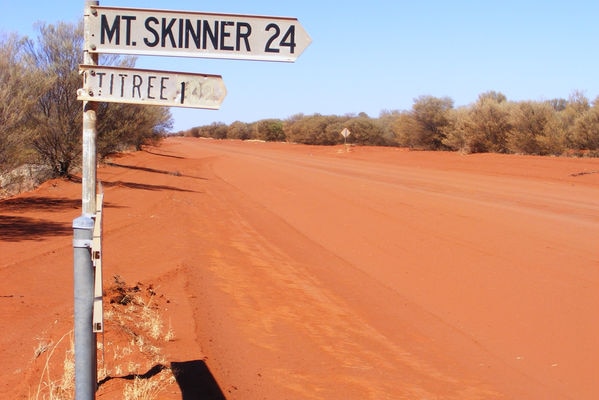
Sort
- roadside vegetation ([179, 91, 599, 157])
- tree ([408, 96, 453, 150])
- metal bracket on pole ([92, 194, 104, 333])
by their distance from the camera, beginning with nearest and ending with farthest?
metal bracket on pole ([92, 194, 104, 333]), roadside vegetation ([179, 91, 599, 157]), tree ([408, 96, 453, 150])

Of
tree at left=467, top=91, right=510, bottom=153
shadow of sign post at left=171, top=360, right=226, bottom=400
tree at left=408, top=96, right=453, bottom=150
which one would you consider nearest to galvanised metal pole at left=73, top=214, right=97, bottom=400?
shadow of sign post at left=171, top=360, right=226, bottom=400

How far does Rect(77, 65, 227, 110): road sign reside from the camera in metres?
4.41

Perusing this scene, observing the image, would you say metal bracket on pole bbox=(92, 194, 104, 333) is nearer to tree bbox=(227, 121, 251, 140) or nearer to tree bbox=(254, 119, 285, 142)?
tree bbox=(254, 119, 285, 142)

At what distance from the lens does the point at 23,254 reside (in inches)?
446

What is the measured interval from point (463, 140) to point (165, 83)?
5000 cm

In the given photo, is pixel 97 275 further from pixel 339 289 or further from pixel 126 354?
pixel 339 289

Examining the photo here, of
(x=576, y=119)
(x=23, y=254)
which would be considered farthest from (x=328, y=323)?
(x=576, y=119)

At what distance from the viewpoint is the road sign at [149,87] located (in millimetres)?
4410

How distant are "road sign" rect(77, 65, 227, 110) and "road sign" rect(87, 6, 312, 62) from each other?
0.45 feet

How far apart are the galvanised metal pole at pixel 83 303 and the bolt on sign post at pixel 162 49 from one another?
0.05 m

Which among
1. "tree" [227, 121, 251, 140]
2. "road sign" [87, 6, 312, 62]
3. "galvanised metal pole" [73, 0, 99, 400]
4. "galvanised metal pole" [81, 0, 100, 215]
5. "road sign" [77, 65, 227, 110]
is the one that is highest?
"road sign" [87, 6, 312, 62]

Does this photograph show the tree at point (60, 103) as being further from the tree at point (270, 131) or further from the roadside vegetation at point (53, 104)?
the tree at point (270, 131)

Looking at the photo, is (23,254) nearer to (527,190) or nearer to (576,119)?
(527,190)

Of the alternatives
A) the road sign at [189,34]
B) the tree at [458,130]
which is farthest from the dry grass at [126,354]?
the tree at [458,130]
